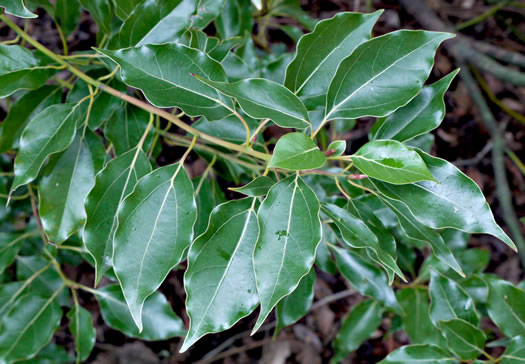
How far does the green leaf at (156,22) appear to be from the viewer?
3.18ft

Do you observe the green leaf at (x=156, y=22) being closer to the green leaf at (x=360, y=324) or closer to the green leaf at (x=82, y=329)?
the green leaf at (x=82, y=329)

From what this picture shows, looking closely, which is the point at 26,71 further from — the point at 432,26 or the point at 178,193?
the point at 432,26

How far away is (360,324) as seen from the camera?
5.42 feet

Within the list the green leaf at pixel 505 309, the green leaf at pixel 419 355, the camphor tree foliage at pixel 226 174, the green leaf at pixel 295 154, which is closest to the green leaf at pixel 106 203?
the camphor tree foliage at pixel 226 174

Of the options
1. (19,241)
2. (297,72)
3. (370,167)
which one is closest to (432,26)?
(297,72)

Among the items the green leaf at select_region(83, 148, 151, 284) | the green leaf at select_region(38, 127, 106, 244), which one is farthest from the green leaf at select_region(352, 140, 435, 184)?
the green leaf at select_region(38, 127, 106, 244)

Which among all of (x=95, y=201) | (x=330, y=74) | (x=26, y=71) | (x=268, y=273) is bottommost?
(x=268, y=273)

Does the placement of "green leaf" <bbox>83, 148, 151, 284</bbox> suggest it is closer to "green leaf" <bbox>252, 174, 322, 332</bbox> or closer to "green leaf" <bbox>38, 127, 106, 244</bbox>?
"green leaf" <bbox>38, 127, 106, 244</bbox>

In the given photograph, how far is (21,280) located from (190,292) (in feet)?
2.82

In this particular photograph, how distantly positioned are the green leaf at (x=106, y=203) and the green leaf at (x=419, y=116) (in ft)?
1.90

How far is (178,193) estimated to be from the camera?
0.93 metres

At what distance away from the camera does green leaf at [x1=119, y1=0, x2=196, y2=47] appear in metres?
0.97

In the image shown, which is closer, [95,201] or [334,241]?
[95,201]

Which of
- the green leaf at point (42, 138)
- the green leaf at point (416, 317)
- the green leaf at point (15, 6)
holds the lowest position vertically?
the green leaf at point (416, 317)
